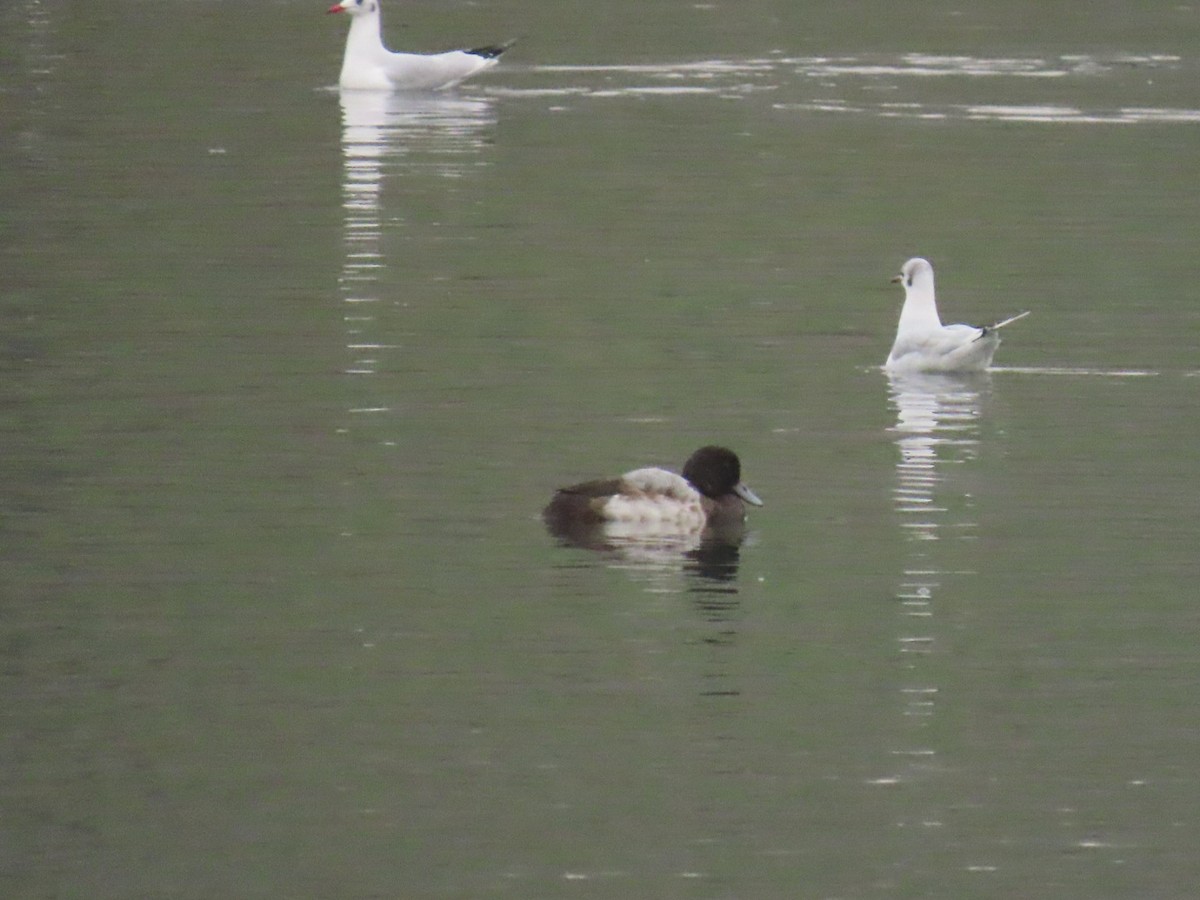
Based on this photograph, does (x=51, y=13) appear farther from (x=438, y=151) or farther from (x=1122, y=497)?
(x=1122, y=497)

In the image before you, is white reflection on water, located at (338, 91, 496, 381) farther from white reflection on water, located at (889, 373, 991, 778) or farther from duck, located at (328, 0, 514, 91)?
white reflection on water, located at (889, 373, 991, 778)

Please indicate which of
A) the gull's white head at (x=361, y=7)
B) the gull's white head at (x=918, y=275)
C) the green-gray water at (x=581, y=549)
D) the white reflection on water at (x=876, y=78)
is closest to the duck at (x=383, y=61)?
the gull's white head at (x=361, y=7)

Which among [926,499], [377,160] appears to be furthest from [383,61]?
[926,499]

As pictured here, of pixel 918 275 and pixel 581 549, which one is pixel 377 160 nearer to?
pixel 918 275

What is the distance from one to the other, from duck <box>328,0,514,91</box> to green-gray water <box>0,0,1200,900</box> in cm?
337

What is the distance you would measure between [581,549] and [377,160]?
53.3 feet

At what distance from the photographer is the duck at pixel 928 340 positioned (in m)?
18.5

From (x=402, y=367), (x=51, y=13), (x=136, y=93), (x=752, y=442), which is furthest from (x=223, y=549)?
(x=51, y=13)

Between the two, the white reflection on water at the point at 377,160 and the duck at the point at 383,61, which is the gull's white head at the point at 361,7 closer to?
the duck at the point at 383,61

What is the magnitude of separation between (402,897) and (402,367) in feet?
31.6

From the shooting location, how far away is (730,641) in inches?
468

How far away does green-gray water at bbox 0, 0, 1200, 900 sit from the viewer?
962 centimetres

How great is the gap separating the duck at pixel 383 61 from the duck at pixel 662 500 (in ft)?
68.2

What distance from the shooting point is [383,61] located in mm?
35156
